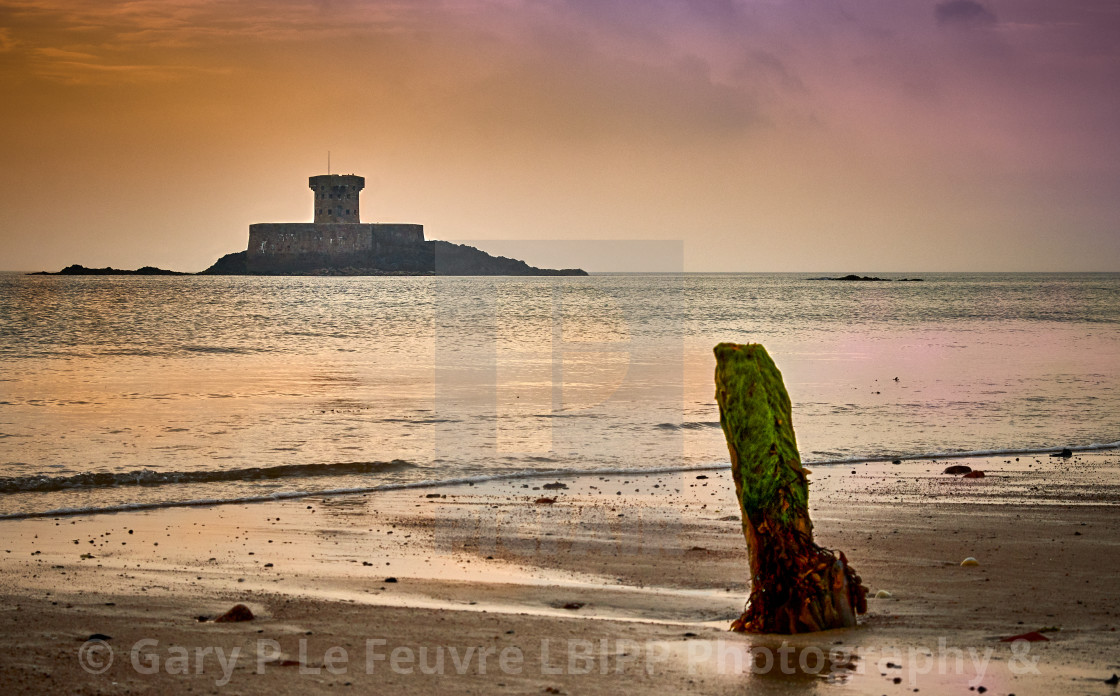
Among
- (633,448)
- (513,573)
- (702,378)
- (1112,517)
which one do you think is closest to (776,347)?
(702,378)

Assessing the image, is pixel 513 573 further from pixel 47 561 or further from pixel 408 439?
pixel 408 439

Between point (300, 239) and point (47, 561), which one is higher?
point (300, 239)

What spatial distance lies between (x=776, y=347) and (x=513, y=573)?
32025mm

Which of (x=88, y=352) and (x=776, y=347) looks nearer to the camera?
(x=88, y=352)

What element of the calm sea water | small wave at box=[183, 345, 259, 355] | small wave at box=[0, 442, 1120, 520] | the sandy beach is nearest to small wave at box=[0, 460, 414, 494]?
the calm sea water

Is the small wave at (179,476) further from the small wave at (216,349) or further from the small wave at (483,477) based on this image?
the small wave at (216,349)

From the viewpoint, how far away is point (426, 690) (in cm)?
500

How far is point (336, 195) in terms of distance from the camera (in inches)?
6471

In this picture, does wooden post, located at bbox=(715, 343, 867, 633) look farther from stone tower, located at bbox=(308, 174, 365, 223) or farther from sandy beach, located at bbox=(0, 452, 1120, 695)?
stone tower, located at bbox=(308, 174, 365, 223)

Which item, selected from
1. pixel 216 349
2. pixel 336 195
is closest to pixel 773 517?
pixel 216 349

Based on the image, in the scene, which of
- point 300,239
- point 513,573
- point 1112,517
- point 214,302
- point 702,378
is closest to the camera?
point 513,573

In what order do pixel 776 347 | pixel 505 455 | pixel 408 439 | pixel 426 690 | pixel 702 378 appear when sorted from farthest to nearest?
pixel 776 347 → pixel 702 378 → pixel 408 439 → pixel 505 455 → pixel 426 690

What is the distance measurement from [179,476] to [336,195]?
15765 centimetres

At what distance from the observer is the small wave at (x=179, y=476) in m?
12.0
